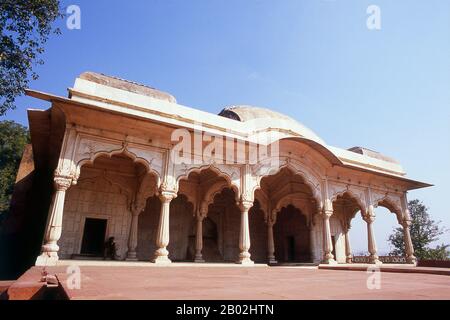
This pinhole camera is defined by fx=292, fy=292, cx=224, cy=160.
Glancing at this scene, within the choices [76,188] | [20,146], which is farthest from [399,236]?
[20,146]

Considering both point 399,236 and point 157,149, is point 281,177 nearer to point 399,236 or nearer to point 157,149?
point 157,149

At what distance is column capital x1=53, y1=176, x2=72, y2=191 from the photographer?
7.93 meters

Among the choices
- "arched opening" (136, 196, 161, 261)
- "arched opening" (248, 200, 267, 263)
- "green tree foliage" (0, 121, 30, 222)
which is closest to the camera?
"arched opening" (136, 196, 161, 261)

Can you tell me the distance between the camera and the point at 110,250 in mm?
11305

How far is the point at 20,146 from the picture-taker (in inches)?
1036

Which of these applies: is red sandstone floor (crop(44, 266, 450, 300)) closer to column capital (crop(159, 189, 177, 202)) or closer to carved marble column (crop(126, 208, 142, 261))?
column capital (crop(159, 189, 177, 202))

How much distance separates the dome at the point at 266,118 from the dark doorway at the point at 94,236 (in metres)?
7.68

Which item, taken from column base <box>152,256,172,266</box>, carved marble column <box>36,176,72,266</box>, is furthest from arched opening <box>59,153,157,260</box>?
column base <box>152,256,172,266</box>

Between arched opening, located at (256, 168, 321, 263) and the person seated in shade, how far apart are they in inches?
279

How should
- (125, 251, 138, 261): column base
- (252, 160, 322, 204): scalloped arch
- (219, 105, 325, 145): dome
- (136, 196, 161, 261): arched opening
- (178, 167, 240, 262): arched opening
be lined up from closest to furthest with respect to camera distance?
(125, 251, 138, 261): column base → (252, 160, 322, 204): scalloped arch → (136, 196, 161, 261): arched opening → (219, 105, 325, 145): dome → (178, 167, 240, 262): arched opening

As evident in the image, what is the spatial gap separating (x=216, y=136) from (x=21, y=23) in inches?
284

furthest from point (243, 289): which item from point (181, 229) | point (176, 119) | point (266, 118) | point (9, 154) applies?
point (9, 154)

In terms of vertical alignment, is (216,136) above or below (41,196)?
above

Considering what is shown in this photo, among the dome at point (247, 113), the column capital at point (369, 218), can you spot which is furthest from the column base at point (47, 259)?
the column capital at point (369, 218)
